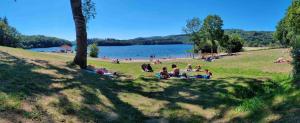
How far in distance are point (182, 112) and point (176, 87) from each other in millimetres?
4368

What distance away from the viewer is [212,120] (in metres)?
10.6

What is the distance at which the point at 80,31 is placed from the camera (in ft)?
66.5

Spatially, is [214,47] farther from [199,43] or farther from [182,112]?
[182,112]

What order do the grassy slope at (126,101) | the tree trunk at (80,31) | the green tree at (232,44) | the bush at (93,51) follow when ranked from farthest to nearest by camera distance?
the green tree at (232,44), the bush at (93,51), the tree trunk at (80,31), the grassy slope at (126,101)

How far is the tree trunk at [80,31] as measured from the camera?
782 inches

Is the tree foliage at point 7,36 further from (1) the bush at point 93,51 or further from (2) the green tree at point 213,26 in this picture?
(2) the green tree at point 213,26

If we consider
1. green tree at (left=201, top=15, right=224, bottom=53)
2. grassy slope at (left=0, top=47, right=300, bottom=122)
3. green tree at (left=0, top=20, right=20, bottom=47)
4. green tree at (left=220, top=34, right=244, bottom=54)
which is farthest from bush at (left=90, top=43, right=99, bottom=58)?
grassy slope at (left=0, top=47, right=300, bottom=122)

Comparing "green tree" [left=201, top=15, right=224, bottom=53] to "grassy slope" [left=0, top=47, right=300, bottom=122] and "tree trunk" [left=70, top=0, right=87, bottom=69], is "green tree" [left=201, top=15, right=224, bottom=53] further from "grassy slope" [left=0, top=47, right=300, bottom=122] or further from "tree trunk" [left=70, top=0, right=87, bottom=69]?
"grassy slope" [left=0, top=47, right=300, bottom=122]

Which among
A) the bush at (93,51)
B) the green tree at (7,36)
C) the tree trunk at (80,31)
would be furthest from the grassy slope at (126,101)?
the green tree at (7,36)

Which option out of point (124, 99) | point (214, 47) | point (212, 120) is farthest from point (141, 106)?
point (214, 47)

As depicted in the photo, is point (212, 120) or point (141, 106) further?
point (141, 106)

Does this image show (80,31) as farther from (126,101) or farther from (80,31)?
(126,101)

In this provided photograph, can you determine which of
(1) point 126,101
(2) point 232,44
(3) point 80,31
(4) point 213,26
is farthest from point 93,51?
(1) point 126,101

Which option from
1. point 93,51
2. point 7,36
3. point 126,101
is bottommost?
point 93,51
